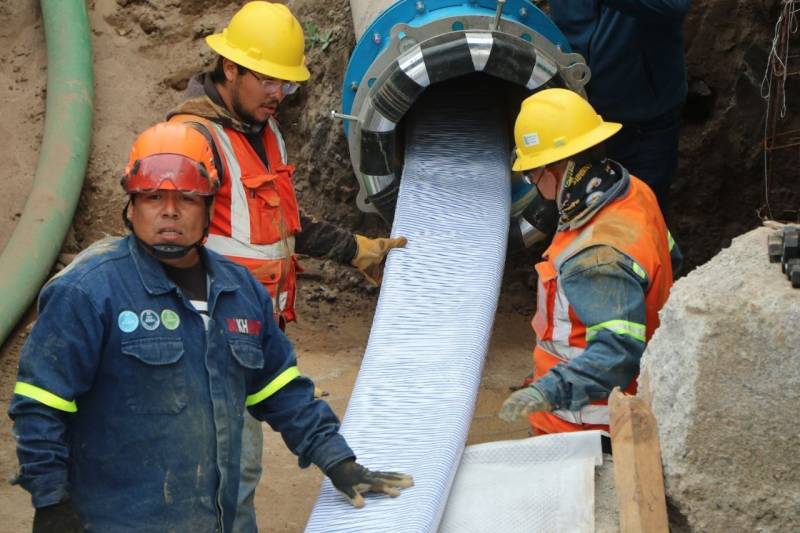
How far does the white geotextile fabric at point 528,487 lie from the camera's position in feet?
10.1

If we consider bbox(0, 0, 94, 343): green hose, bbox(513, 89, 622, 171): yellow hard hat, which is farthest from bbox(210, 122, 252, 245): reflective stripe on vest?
bbox(0, 0, 94, 343): green hose

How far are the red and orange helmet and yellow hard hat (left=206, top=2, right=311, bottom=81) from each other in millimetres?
1042

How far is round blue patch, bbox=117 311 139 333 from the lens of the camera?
113 inches

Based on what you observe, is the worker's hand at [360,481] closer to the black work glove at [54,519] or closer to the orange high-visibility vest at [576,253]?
the orange high-visibility vest at [576,253]

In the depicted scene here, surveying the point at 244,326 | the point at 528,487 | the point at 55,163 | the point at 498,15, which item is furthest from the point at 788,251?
the point at 55,163

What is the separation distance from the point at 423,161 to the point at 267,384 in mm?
2244

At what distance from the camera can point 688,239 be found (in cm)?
631

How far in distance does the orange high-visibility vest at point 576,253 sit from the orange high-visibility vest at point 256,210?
961 millimetres

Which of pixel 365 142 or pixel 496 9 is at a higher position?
pixel 496 9

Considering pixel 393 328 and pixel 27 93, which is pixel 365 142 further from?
pixel 27 93

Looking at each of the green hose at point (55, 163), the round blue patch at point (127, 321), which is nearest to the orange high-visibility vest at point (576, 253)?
the round blue patch at point (127, 321)

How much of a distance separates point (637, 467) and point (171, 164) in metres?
1.38

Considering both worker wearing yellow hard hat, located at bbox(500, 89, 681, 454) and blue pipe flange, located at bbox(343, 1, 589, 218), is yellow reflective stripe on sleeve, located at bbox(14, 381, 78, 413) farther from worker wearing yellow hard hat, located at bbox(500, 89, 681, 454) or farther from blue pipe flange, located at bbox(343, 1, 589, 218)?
blue pipe flange, located at bbox(343, 1, 589, 218)

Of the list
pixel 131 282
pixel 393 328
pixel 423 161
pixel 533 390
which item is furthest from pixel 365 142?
pixel 131 282
